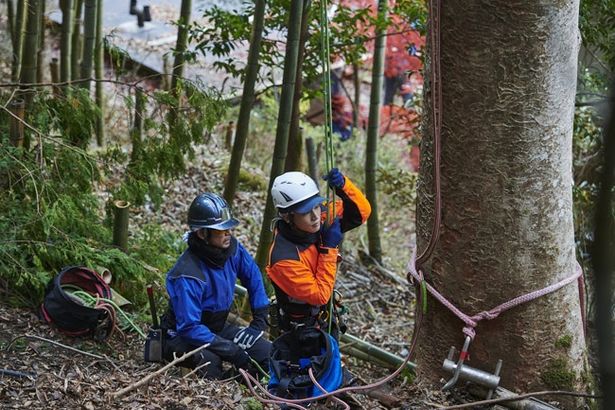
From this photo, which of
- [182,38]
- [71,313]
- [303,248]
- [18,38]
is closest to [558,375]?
[303,248]

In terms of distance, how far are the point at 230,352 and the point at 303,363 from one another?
0.57 metres

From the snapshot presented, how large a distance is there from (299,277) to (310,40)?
11.1 ft

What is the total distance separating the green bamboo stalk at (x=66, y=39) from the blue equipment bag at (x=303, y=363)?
15.6ft

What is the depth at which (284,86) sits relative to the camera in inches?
Answer: 245

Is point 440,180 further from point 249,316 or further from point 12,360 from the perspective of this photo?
point 249,316

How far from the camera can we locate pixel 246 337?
5.05m

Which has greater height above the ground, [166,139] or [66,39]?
[66,39]

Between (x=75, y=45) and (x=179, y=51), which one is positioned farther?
(x=75, y=45)

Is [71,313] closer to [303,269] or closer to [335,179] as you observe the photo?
[303,269]

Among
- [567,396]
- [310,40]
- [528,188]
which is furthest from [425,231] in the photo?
[310,40]

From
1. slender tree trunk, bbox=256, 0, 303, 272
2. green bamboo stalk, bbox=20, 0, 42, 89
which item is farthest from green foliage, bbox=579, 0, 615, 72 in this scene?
green bamboo stalk, bbox=20, 0, 42, 89

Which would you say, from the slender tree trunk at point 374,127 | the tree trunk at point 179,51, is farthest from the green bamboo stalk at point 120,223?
the slender tree trunk at point 374,127

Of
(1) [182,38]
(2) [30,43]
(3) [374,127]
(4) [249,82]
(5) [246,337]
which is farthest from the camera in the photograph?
(3) [374,127]

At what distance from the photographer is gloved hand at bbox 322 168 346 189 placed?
4500 millimetres
